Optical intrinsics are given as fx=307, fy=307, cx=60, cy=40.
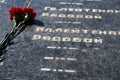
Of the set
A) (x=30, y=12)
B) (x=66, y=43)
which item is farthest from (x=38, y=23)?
(x=66, y=43)

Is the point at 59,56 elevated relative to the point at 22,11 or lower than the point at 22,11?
lower

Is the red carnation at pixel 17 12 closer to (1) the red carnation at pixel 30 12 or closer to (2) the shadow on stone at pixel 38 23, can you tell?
(1) the red carnation at pixel 30 12

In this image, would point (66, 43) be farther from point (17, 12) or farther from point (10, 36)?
point (17, 12)

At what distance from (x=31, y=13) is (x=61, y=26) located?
19.7 inches

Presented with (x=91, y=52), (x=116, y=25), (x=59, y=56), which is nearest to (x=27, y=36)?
(x=59, y=56)

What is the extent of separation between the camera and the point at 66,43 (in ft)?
14.0

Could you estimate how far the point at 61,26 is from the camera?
4.68 m

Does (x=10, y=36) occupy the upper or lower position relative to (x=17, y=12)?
lower

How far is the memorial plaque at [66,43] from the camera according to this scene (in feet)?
12.4

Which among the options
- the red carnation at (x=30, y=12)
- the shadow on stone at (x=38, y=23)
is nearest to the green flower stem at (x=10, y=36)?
the red carnation at (x=30, y=12)

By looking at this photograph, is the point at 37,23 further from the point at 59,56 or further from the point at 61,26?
the point at 59,56

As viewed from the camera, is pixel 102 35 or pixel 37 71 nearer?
pixel 37 71

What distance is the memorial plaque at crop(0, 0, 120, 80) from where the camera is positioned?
3.78 m

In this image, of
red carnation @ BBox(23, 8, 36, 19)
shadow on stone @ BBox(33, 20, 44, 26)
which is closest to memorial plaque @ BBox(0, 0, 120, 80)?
shadow on stone @ BBox(33, 20, 44, 26)
